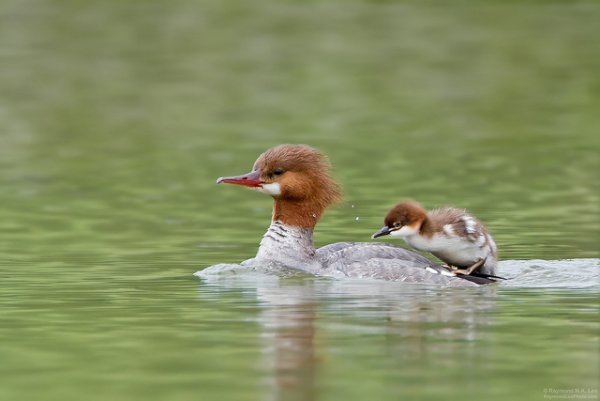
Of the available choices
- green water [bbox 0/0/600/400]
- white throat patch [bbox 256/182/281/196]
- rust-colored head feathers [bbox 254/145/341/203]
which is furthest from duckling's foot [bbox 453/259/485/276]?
white throat patch [bbox 256/182/281/196]

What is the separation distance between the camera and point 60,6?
128 ft

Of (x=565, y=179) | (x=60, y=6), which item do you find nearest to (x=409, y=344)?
(x=565, y=179)

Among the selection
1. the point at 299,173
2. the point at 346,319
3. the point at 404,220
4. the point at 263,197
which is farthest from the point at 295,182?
the point at 263,197

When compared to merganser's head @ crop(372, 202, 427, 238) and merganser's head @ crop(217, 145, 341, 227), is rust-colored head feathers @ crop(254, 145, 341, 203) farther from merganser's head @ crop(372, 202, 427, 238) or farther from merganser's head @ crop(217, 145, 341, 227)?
merganser's head @ crop(372, 202, 427, 238)

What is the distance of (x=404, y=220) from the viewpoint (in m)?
11.8

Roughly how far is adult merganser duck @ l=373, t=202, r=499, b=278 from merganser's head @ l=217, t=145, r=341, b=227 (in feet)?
3.20

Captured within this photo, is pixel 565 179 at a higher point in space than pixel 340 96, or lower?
lower

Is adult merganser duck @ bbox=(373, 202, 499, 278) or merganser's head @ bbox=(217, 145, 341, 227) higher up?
merganser's head @ bbox=(217, 145, 341, 227)

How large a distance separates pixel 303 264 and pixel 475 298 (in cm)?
194

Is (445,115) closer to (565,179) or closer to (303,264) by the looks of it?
(565,179)

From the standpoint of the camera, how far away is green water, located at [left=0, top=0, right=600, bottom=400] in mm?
8430

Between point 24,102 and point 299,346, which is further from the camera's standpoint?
point 24,102

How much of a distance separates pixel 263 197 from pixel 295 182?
18.3 feet

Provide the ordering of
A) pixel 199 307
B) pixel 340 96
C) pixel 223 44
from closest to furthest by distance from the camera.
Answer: pixel 199 307, pixel 340 96, pixel 223 44
